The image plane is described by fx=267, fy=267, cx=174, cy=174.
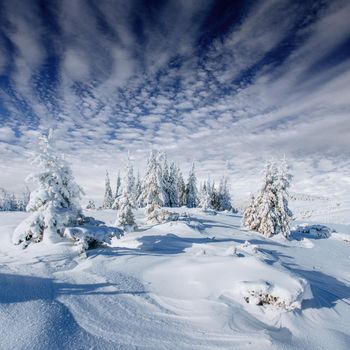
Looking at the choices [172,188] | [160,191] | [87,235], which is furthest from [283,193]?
[172,188]

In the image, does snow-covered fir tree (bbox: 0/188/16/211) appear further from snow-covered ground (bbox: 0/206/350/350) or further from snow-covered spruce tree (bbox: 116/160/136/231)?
snow-covered ground (bbox: 0/206/350/350)

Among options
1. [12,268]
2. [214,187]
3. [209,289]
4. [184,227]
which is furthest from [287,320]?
[214,187]

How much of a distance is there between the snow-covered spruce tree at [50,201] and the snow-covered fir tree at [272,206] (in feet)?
74.5

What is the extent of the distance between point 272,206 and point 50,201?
25516 millimetres

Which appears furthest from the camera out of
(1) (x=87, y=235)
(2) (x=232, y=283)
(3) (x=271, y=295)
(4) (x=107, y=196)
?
(4) (x=107, y=196)

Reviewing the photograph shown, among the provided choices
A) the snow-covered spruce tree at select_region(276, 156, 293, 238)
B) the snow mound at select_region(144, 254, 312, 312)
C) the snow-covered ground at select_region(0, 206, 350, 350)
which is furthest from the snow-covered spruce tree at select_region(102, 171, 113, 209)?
the snow mound at select_region(144, 254, 312, 312)

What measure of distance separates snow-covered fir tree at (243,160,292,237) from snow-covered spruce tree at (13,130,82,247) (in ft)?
74.5

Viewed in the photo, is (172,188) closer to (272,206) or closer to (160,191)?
(160,191)

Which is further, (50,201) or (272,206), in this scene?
(272,206)

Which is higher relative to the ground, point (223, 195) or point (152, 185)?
point (223, 195)

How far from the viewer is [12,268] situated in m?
7.95

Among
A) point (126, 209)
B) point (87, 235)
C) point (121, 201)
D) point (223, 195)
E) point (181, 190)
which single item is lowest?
point (87, 235)

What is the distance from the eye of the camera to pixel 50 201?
11352 millimetres

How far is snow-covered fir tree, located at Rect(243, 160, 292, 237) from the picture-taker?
29.3 metres
